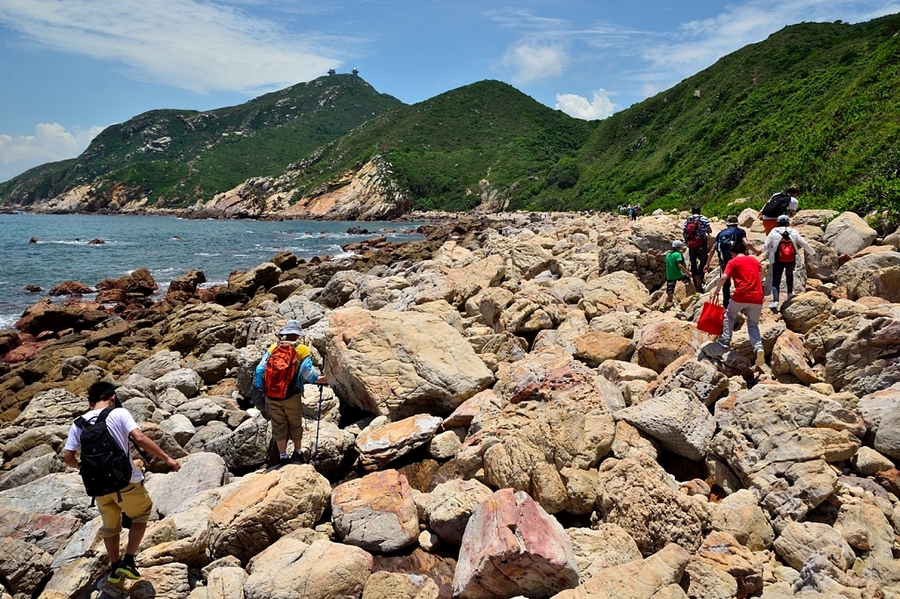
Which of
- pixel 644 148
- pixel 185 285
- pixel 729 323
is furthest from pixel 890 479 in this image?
pixel 644 148

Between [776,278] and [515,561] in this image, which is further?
[776,278]

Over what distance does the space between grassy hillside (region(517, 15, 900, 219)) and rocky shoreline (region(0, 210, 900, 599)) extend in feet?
23.8

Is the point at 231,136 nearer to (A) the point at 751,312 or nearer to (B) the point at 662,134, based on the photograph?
(B) the point at 662,134

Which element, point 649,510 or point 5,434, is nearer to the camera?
point 649,510

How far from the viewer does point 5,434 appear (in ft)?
29.3

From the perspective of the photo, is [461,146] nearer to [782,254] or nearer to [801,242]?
[801,242]

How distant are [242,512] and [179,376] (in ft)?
23.1

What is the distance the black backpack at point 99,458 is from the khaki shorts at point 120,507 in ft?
0.35

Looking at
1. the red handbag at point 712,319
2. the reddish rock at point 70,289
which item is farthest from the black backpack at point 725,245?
the reddish rock at point 70,289

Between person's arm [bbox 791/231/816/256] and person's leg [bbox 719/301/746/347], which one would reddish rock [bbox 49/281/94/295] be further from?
person's arm [bbox 791/231/816/256]

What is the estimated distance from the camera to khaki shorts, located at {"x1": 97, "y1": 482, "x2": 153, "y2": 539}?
196 inches

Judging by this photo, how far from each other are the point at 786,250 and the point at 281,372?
27.1ft

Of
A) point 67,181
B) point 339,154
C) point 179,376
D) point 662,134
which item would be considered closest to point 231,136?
point 67,181

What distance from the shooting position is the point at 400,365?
8375 mm
